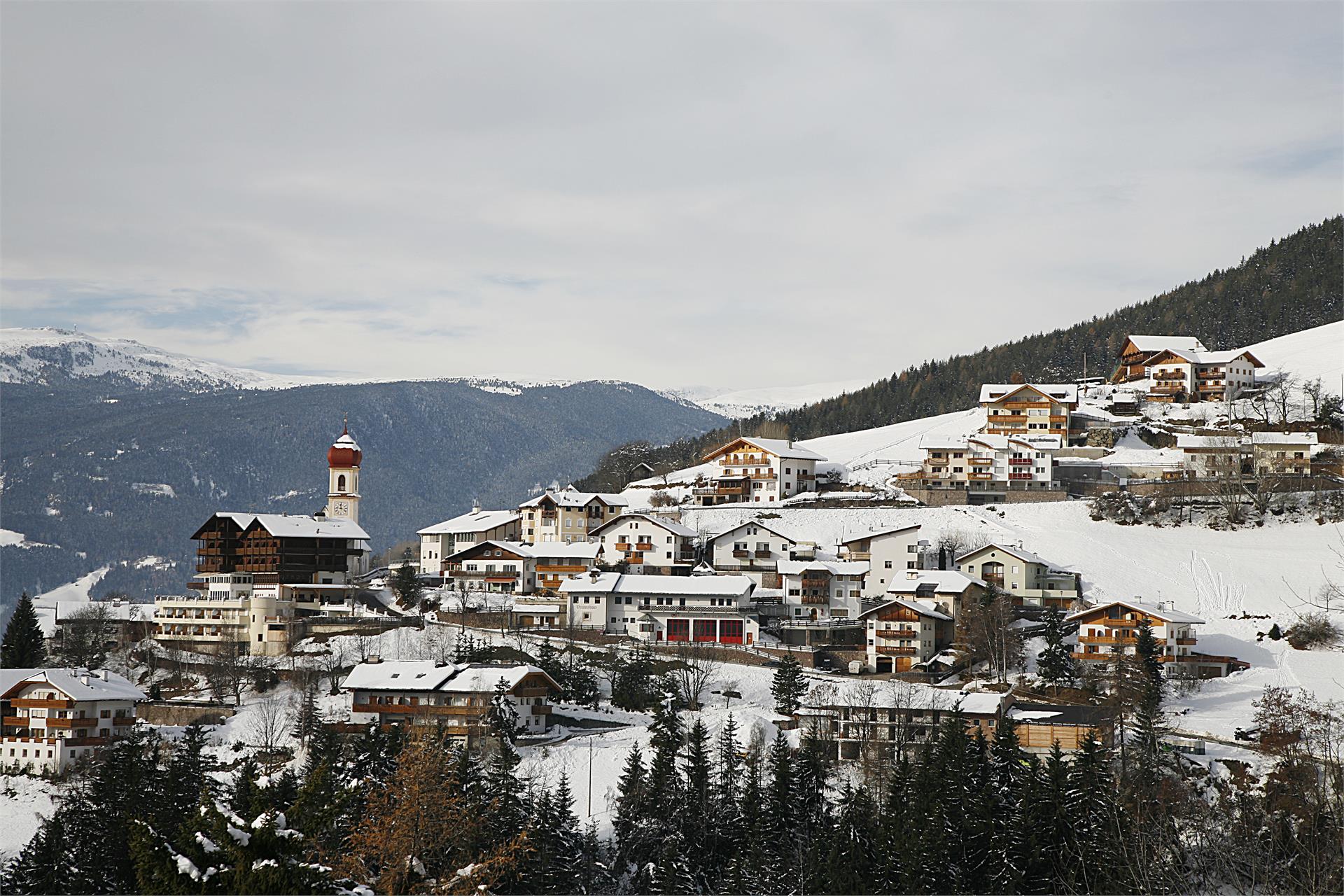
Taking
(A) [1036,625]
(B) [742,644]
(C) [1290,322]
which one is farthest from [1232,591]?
(C) [1290,322]

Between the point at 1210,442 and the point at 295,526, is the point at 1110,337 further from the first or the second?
the point at 295,526

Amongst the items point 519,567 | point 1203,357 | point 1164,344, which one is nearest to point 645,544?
point 519,567

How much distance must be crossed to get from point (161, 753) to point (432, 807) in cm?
2951

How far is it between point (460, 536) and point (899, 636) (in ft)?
96.2

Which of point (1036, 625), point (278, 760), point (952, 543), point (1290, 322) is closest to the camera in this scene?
point (278, 760)

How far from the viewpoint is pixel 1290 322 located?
136m

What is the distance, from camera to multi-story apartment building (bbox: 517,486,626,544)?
3196 inches

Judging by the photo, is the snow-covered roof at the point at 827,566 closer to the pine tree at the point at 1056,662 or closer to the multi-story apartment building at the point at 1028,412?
the pine tree at the point at 1056,662

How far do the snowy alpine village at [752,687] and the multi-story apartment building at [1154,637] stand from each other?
0.15 metres

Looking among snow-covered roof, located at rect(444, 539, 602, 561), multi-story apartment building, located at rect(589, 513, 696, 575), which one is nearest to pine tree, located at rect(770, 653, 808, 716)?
multi-story apartment building, located at rect(589, 513, 696, 575)

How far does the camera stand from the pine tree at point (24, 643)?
61500 millimetres

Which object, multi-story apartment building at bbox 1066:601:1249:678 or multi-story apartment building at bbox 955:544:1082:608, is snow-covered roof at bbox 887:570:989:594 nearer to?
multi-story apartment building at bbox 955:544:1082:608

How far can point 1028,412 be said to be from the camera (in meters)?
93.8

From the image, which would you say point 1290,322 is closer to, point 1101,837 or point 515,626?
point 515,626
